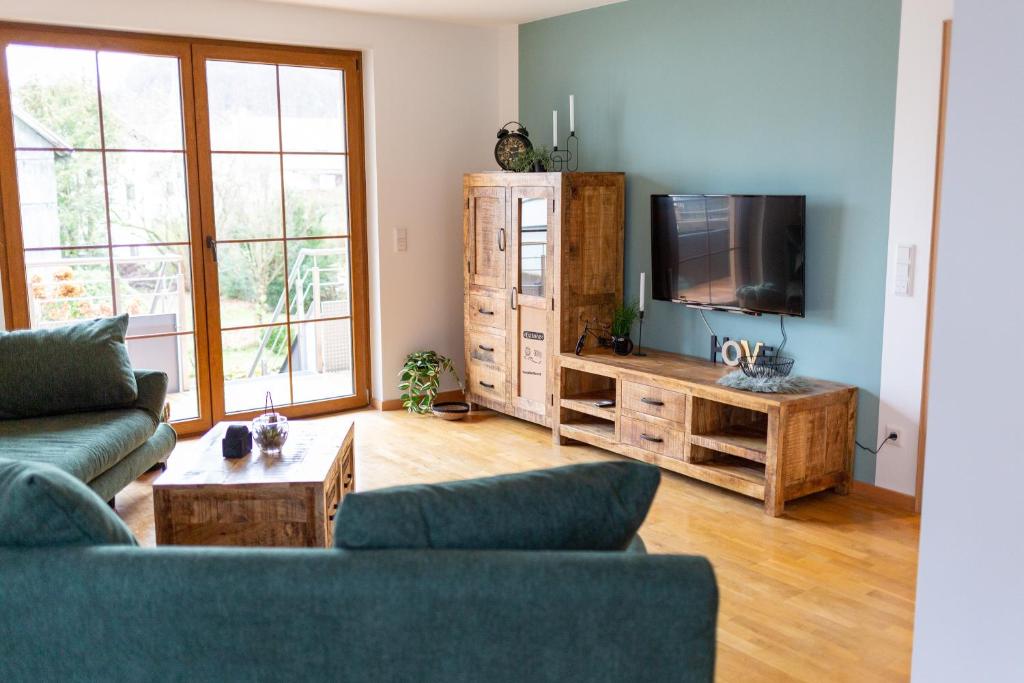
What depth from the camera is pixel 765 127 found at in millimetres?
4508

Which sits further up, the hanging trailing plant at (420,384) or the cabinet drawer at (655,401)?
the cabinet drawer at (655,401)

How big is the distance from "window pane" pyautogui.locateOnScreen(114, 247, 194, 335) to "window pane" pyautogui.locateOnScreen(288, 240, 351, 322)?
2.10ft

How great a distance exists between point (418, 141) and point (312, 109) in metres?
0.69

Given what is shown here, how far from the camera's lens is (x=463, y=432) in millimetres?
5422

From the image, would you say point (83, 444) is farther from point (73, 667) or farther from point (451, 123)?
point (451, 123)

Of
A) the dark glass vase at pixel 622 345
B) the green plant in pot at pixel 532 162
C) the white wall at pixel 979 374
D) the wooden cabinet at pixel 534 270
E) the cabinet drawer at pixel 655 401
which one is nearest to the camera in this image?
the white wall at pixel 979 374

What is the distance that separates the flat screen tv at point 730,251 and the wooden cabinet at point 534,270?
36 centimetres

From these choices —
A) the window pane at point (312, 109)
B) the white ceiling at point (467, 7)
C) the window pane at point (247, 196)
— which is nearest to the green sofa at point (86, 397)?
the window pane at point (247, 196)

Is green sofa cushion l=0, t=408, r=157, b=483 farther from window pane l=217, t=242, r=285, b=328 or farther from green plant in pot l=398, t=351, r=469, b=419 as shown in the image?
Answer: green plant in pot l=398, t=351, r=469, b=419

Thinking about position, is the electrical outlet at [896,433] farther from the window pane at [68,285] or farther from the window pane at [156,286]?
the window pane at [68,285]

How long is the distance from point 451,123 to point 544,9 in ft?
3.18

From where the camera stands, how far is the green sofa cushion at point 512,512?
5.48 ft

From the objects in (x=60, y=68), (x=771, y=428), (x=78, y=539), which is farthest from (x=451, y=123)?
(x=78, y=539)

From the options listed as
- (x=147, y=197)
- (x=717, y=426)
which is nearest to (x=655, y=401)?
(x=717, y=426)
